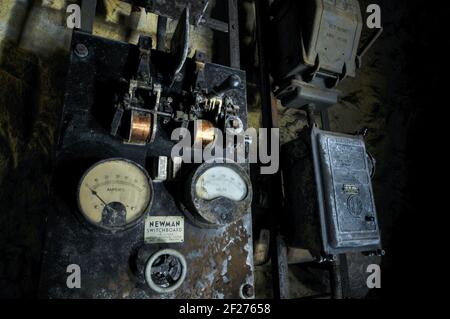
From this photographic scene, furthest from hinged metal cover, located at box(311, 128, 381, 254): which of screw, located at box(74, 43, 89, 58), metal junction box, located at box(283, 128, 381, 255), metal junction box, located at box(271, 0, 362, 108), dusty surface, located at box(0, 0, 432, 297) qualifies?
screw, located at box(74, 43, 89, 58)

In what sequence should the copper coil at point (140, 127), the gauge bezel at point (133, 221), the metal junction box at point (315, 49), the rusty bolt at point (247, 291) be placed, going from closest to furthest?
the gauge bezel at point (133, 221) → the copper coil at point (140, 127) → the rusty bolt at point (247, 291) → the metal junction box at point (315, 49)

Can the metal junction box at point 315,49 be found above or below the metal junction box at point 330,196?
above

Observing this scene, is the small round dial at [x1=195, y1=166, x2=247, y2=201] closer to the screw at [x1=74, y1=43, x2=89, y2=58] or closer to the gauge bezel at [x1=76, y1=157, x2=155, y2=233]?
the gauge bezel at [x1=76, y1=157, x2=155, y2=233]

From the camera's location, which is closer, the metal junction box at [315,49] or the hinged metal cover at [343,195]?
the hinged metal cover at [343,195]

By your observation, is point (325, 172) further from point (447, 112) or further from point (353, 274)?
point (447, 112)

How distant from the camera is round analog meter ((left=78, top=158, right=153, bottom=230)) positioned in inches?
37.6

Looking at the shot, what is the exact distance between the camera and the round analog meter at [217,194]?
1.09 metres

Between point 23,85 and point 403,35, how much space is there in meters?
2.62

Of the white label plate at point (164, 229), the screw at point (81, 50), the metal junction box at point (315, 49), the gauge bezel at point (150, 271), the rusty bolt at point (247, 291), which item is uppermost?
the metal junction box at point (315, 49)

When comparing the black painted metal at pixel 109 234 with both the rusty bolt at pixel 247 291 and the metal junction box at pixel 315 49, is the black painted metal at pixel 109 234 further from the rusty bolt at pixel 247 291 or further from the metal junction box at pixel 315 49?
the metal junction box at pixel 315 49

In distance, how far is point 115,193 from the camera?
999 mm

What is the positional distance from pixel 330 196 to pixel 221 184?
0.49 meters

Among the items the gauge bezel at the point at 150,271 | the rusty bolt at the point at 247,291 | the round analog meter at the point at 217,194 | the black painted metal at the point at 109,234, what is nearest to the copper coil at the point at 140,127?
the black painted metal at the point at 109,234

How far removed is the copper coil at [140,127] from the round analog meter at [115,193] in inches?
4.0
